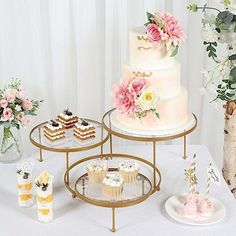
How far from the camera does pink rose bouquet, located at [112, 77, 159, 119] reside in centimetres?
172

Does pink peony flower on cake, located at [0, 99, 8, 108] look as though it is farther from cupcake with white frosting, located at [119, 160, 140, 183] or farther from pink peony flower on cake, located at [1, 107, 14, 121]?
cupcake with white frosting, located at [119, 160, 140, 183]

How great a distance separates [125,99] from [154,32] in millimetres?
233

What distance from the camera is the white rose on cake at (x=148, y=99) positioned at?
5.63 feet

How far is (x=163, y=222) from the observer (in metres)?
1.71

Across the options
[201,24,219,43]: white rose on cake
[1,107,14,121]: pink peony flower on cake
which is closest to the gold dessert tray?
[1,107,14,121]: pink peony flower on cake

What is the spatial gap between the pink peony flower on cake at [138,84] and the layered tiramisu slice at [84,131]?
0.33 metres

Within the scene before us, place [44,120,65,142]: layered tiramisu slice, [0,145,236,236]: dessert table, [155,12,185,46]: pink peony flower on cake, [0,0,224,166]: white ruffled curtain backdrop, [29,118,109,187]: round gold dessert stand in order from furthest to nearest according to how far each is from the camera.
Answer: [0,0,224,166]: white ruffled curtain backdrop, [44,120,65,142]: layered tiramisu slice, [29,118,109,187]: round gold dessert stand, [155,12,185,46]: pink peony flower on cake, [0,145,236,236]: dessert table

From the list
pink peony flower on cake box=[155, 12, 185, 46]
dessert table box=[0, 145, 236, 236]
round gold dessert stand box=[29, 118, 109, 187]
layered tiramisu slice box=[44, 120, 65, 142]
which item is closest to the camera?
dessert table box=[0, 145, 236, 236]

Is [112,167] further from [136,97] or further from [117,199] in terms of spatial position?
[136,97]

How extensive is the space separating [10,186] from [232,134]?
869 millimetres

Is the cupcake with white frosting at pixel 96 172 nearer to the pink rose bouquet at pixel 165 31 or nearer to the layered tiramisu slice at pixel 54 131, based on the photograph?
the layered tiramisu slice at pixel 54 131

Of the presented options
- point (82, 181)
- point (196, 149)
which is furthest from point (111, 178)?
point (196, 149)

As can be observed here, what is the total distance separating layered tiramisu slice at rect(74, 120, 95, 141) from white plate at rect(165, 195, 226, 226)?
0.38m

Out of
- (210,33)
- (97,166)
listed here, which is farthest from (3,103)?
(210,33)
